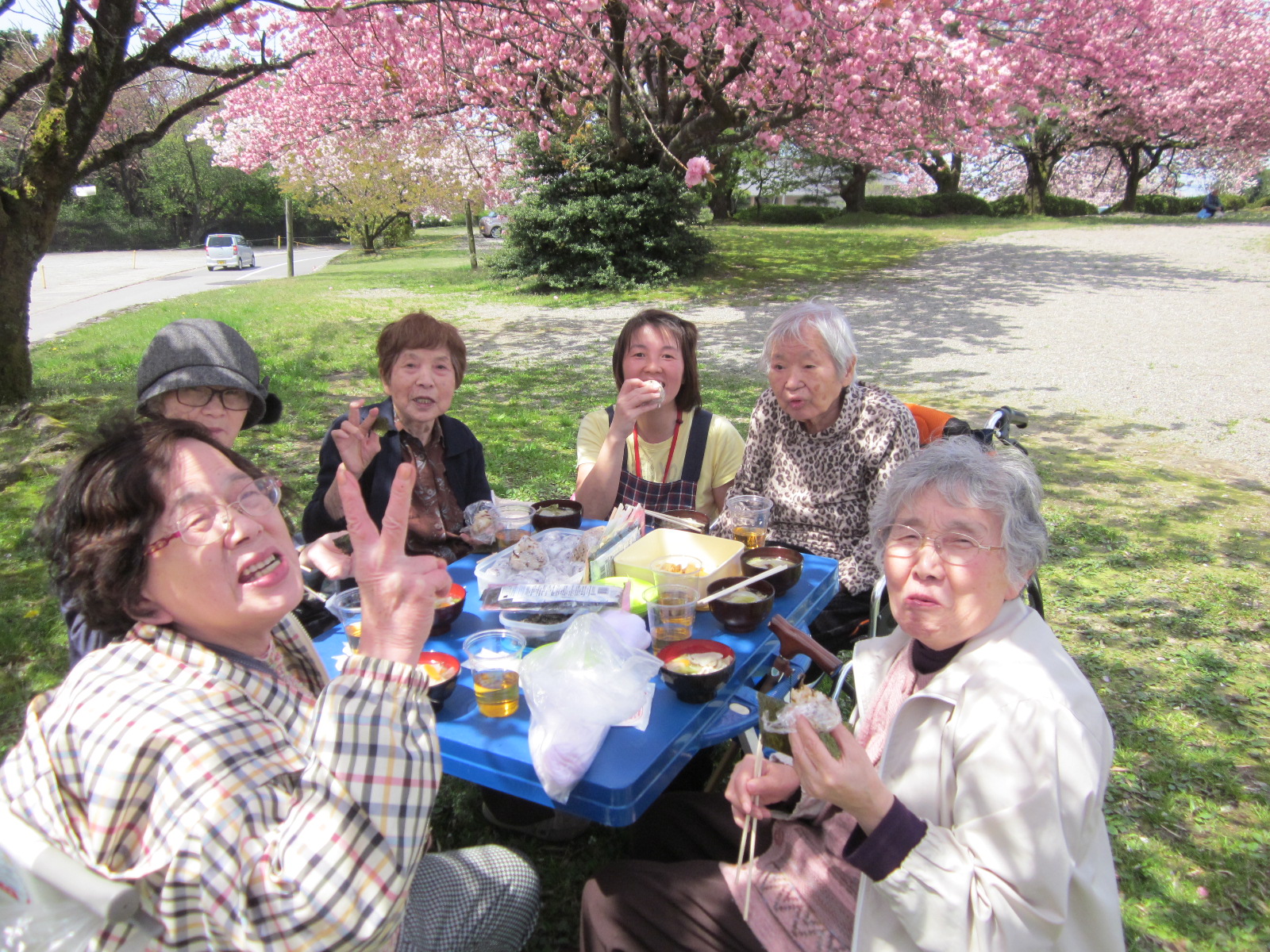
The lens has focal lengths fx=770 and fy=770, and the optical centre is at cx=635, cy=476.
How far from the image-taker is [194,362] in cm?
264

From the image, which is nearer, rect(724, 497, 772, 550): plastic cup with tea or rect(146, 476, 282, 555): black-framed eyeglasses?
rect(146, 476, 282, 555): black-framed eyeglasses

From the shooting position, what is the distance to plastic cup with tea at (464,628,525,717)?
1.89 meters

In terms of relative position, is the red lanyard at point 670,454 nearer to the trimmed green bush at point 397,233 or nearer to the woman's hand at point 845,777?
the woman's hand at point 845,777

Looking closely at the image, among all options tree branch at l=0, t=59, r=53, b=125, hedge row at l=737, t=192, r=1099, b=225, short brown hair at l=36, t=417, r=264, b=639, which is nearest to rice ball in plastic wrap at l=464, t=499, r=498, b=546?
short brown hair at l=36, t=417, r=264, b=639

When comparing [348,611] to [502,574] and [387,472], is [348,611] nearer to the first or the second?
[502,574]

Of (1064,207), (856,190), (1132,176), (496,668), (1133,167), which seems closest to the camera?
(496,668)

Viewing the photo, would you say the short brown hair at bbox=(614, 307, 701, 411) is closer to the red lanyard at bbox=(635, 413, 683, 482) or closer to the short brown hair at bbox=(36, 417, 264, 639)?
the red lanyard at bbox=(635, 413, 683, 482)

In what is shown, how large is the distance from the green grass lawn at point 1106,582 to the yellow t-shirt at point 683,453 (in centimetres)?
153

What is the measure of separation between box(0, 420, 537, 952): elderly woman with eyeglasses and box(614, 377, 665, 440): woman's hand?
1826mm

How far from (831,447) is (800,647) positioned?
48.4 inches

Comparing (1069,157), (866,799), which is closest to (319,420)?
(866,799)

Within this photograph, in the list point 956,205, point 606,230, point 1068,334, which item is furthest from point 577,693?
point 956,205

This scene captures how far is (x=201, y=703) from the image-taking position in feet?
3.95

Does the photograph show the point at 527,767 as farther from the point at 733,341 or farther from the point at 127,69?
the point at 733,341
